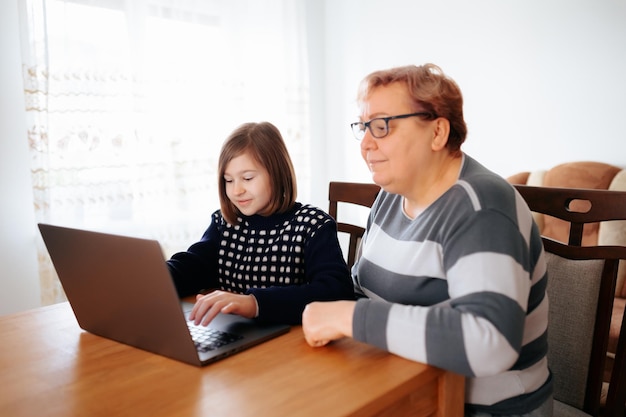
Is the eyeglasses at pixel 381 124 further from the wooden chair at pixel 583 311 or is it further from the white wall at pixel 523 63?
the white wall at pixel 523 63

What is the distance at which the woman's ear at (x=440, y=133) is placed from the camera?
1091 millimetres

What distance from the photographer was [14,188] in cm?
241

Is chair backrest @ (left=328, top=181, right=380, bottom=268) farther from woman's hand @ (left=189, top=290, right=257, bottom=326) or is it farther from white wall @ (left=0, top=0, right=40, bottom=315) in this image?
white wall @ (left=0, top=0, right=40, bottom=315)

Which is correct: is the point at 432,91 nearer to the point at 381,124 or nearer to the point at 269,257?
the point at 381,124

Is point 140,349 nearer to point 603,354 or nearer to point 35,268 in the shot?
point 603,354

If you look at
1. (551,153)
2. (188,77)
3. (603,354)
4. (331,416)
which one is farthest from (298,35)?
(331,416)

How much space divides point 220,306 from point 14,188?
70.2 inches

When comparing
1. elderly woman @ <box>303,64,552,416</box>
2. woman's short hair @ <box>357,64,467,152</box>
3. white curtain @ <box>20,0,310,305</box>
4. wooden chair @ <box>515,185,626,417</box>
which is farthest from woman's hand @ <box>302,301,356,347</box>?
white curtain @ <box>20,0,310,305</box>

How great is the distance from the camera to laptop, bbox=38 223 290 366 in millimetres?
853

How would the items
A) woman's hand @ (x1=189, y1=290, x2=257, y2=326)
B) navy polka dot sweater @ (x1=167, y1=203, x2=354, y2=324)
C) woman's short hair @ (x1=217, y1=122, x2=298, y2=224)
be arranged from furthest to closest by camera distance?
woman's short hair @ (x1=217, y1=122, x2=298, y2=224) → navy polka dot sweater @ (x1=167, y1=203, x2=354, y2=324) → woman's hand @ (x1=189, y1=290, x2=257, y2=326)

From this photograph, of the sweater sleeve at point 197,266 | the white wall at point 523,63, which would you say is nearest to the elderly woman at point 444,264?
the sweater sleeve at point 197,266

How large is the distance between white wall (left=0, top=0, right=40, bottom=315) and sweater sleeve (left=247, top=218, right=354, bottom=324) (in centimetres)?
168

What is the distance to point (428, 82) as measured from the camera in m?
1.08

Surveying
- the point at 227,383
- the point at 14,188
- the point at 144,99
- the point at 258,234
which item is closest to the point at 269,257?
the point at 258,234
